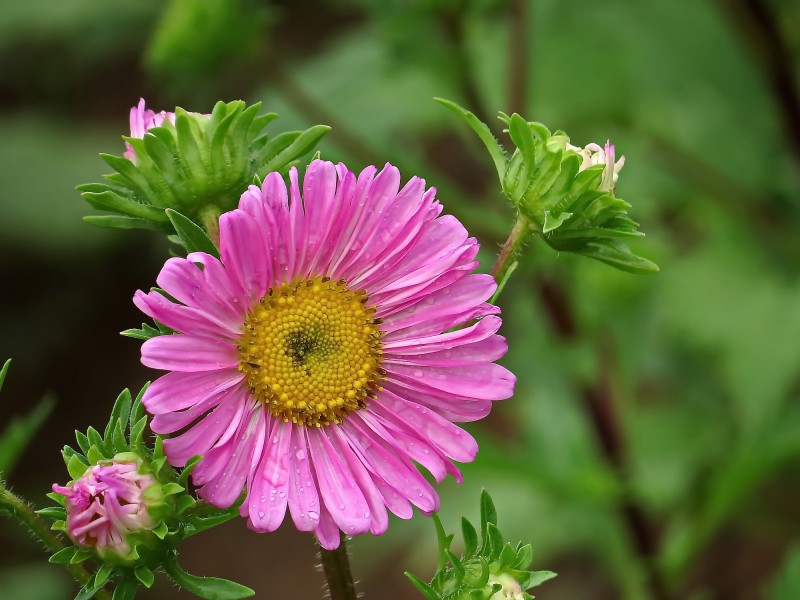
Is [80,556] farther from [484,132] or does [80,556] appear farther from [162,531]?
[484,132]

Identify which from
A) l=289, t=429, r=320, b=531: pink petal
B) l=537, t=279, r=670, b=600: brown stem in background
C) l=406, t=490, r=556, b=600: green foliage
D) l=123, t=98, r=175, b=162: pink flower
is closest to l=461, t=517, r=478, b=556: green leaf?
l=406, t=490, r=556, b=600: green foliage

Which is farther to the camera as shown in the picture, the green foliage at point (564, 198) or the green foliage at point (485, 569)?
the green foliage at point (564, 198)

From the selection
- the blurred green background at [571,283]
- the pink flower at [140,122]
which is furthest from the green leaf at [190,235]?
the blurred green background at [571,283]

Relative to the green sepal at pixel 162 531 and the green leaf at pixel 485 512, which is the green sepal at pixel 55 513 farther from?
the green leaf at pixel 485 512

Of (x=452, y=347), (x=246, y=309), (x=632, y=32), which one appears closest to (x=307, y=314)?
(x=246, y=309)

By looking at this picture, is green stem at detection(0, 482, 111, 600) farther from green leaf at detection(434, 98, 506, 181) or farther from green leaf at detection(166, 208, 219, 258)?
green leaf at detection(434, 98, 506, 181)

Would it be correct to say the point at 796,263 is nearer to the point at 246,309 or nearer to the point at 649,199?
the point at 649,199

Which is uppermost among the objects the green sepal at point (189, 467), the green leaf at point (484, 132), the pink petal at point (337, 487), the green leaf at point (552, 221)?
the green leaf at point (484, 132)
